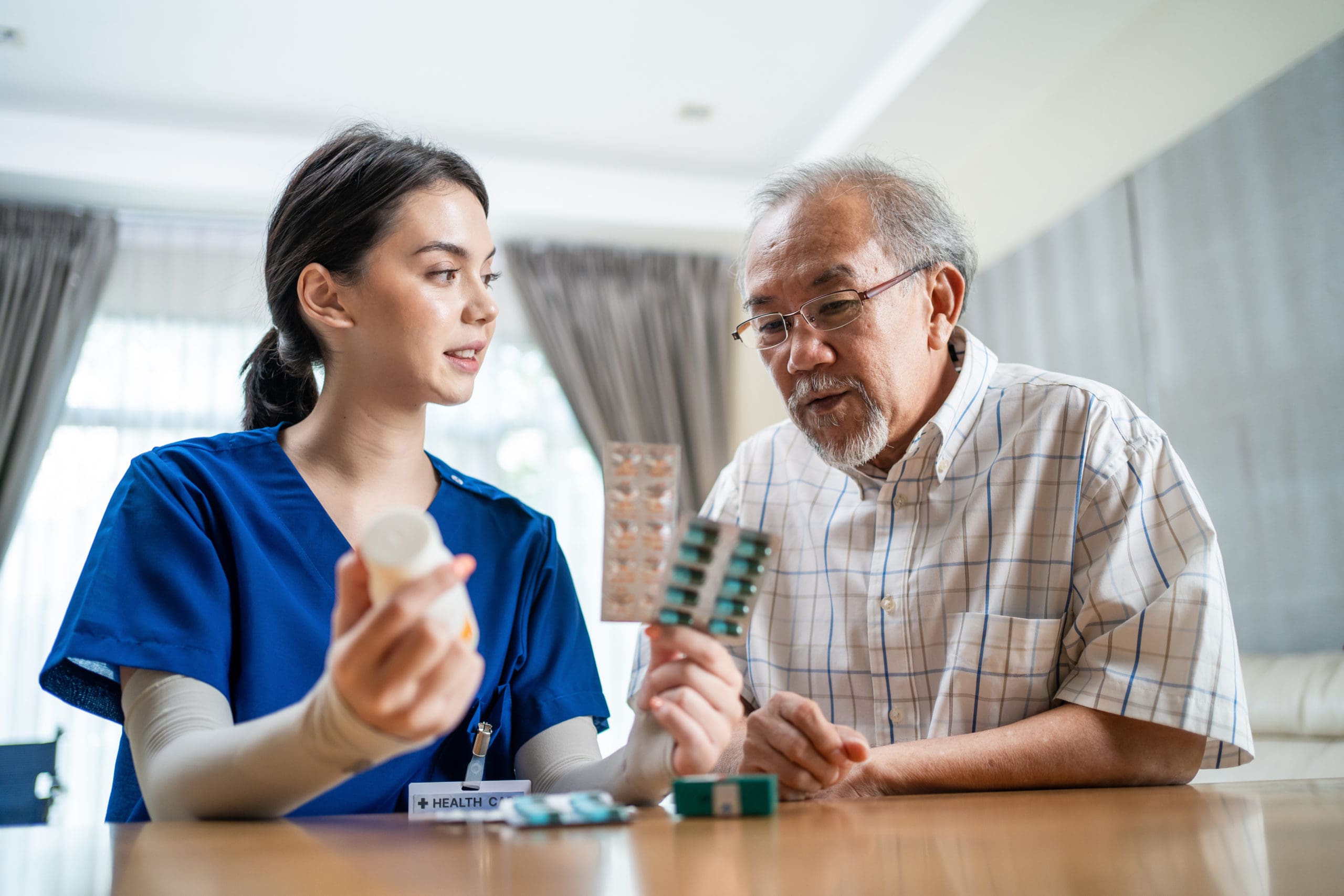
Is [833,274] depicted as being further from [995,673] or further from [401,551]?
[401,551]

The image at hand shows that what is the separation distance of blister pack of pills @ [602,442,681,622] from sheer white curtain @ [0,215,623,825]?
3.73 m

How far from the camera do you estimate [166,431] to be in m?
4.86

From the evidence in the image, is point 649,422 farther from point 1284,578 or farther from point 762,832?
point 762,832

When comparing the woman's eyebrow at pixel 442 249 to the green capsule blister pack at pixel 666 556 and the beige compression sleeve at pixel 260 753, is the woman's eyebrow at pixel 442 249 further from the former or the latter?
the beige compression sleeve at pixel 260 753

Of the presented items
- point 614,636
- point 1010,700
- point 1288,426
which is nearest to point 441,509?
point 1010,700

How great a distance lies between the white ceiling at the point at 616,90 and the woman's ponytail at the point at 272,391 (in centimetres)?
257

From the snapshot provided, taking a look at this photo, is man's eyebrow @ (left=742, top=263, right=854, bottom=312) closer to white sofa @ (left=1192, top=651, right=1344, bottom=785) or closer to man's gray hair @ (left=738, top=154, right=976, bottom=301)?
man's gray hair @ (left=738, top=154, right=976, bottom=301)

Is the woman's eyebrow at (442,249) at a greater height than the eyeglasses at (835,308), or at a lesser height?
lesser

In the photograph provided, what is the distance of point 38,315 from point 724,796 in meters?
4.94

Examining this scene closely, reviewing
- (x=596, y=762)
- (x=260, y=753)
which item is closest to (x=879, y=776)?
(x=596, y=762)

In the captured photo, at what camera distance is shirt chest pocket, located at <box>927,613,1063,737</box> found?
1492mm

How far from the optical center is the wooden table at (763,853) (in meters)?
0.59

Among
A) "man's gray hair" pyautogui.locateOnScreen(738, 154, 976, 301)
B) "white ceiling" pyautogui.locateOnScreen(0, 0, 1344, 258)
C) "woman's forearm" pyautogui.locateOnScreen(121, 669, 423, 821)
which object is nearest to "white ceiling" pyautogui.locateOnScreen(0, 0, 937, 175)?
"white ceiling" pyautogui.locateOnScreen(0, 0, 1344, 258)

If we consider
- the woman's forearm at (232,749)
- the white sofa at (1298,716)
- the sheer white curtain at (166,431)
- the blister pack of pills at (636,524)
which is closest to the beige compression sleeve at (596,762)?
the blister pack of pills at (636,524)
